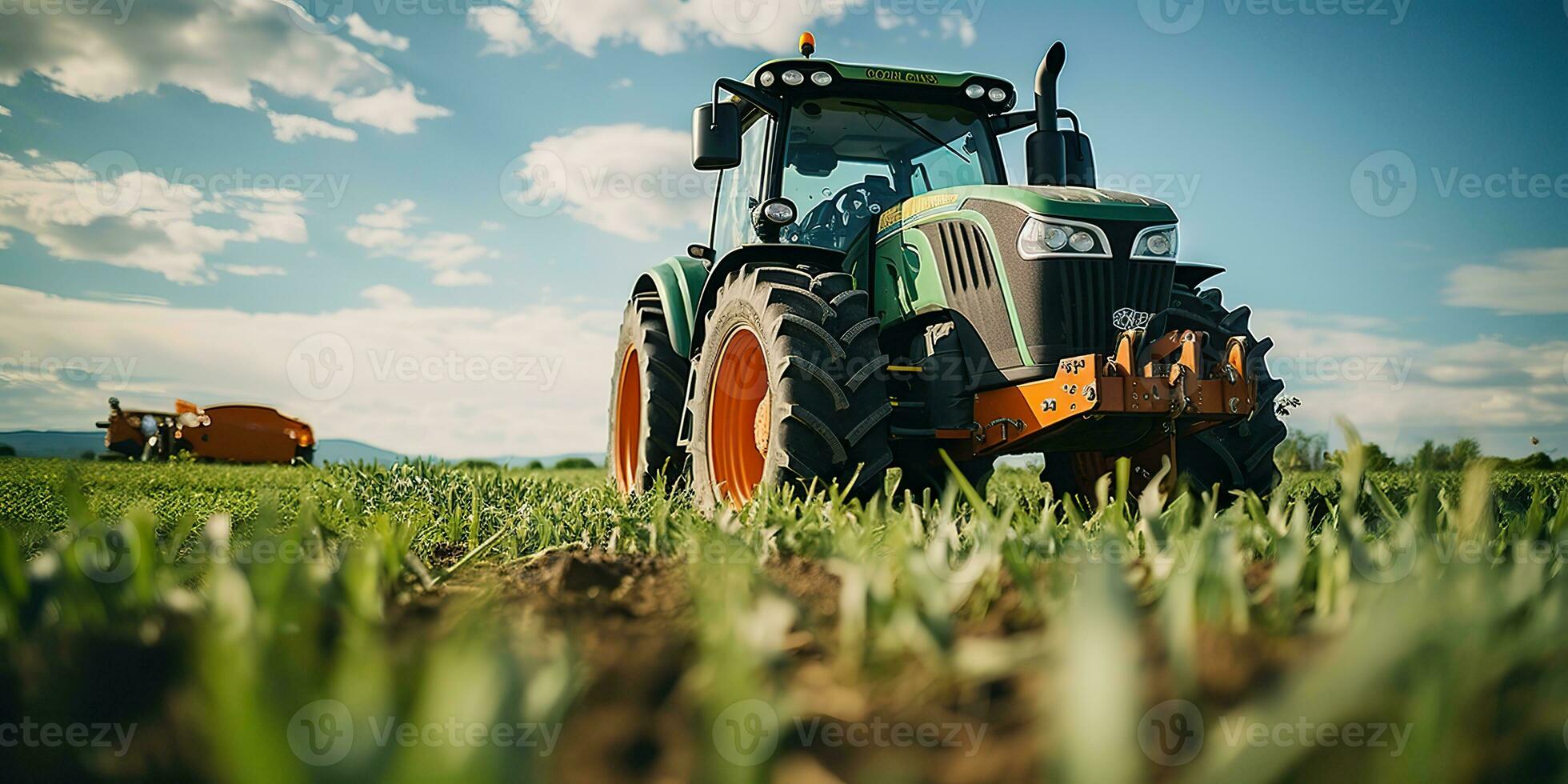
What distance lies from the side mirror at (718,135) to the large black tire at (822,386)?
85 cm

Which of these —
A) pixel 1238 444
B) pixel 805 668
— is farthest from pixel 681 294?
pixel 805 668

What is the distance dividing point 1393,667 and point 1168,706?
0.16 metres

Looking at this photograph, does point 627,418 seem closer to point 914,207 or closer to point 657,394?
point 657,394

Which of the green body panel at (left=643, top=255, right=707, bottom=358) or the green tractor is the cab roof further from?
the green body panel at (left=643, top=255, right=707, bottom=358)

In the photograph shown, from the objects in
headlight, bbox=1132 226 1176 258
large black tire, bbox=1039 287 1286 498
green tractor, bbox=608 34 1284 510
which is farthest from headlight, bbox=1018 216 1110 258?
large black tire, bbox=1039 287 1286 498

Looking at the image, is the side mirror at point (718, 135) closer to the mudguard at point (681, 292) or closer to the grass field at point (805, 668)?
A: the mudguard at point (681, 292)

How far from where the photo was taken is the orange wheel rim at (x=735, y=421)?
478 cm

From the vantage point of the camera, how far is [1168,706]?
0.77 meters

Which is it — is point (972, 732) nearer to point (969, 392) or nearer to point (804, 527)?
point (804, 527)

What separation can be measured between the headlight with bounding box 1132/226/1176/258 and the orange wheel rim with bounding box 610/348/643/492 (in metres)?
4.17

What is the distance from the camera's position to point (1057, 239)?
412 cm

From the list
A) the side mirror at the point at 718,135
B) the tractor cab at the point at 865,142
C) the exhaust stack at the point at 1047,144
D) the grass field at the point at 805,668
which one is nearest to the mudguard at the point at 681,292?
the tractor cab at the point at 865,142

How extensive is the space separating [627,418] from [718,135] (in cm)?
327

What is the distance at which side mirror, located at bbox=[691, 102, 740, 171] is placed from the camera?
4.71 meters
